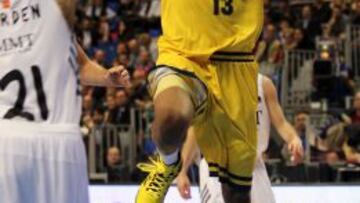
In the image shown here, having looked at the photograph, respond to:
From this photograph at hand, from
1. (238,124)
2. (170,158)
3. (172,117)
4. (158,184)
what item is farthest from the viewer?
(238,124)

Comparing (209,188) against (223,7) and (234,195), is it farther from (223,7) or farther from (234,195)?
(223,7)

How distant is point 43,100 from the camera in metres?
3.07

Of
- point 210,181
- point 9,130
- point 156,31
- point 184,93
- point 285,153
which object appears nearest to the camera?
point 9,130

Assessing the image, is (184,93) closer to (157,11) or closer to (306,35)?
(306,35)

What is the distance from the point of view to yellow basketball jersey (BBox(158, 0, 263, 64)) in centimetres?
472

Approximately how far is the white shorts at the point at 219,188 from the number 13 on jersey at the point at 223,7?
1.06 meters

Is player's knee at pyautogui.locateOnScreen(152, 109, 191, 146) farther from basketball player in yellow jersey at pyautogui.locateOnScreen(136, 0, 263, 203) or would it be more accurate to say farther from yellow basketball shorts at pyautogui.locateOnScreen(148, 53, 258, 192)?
yellow basketball shorts at pyautogui.locateOnScreen(148, 53, 258, 192)

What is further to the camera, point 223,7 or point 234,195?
point 234,195

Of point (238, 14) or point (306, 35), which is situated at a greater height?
point (238, 14)

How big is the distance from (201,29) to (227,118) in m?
0.53

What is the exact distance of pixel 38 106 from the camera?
3068mm

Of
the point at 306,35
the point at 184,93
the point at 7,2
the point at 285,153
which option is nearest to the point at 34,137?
the point at 7,2

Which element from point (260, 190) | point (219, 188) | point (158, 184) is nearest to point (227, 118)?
point (158, 184)

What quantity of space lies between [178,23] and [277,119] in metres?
1.41
